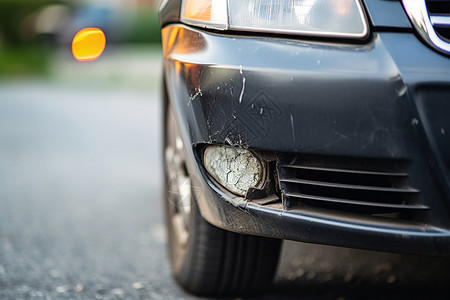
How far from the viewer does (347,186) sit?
1.67 metres

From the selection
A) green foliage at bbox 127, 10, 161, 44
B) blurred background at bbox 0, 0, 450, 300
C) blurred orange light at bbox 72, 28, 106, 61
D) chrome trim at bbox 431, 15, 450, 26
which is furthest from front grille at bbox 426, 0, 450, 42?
green foliage at bbox 127, 10, 161, 44

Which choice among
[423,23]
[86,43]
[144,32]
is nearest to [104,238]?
[86,43]

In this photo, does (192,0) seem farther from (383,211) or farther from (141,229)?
(141,229)

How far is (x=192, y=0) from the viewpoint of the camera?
6.13 feet

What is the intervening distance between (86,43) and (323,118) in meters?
1.15

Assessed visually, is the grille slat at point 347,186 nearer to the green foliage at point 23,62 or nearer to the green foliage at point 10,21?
the green foliage at point 23,62

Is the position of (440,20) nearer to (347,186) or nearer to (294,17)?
(294,17)

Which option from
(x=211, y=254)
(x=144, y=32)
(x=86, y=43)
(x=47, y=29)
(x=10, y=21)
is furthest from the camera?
(x=144, y=32)

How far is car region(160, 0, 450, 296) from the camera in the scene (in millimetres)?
1563

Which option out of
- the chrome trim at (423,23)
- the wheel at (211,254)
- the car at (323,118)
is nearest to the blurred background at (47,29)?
the wheel at (211,254)

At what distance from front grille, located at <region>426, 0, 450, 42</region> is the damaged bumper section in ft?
0.22

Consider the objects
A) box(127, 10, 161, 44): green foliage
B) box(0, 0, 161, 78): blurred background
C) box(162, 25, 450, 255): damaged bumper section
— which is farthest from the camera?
box(127, 10, 161, 44): green foliage

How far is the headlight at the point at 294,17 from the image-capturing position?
1.65m

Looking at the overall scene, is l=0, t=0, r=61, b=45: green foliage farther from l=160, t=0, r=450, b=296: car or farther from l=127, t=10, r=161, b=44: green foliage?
l=160, t=0, r=450, b=296: car
